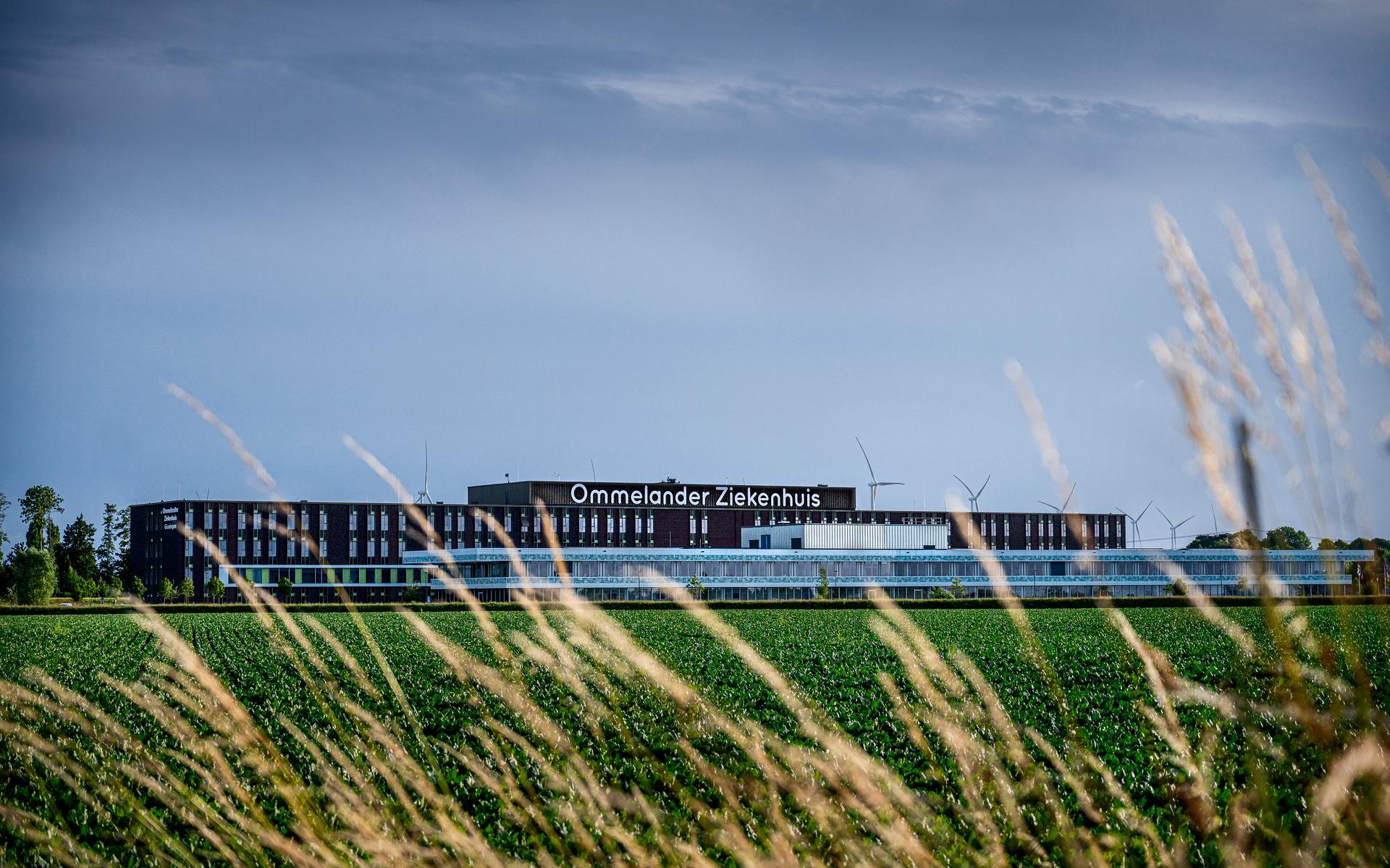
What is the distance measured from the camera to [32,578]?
88.3m

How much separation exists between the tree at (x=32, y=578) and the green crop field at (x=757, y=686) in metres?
27.7

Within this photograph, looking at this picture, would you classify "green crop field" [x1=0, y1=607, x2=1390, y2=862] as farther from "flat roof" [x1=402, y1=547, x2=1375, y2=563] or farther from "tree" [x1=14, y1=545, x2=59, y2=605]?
"flat roof" [x1=402, y1=547, x2=1375, y2=563]

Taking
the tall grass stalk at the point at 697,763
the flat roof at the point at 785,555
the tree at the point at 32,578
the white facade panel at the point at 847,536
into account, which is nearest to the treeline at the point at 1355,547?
the tall grass stalk at the point at 697,763

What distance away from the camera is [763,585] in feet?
359

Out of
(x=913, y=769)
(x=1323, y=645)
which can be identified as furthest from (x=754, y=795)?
(x=1323, y=645)

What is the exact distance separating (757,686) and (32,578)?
77879mm

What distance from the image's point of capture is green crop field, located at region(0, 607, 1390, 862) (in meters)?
12.6

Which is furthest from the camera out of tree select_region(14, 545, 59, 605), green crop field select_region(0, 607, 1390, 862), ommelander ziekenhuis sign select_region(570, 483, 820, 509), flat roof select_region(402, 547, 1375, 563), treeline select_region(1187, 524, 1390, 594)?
ommelander ziekenhuis sign select_region(570, 483, 820, 509)

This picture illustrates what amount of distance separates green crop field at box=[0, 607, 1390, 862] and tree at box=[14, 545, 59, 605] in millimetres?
27739

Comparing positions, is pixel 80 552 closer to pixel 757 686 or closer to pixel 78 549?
pixel 78 549

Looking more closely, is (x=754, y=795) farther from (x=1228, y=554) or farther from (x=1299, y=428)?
(x=1228, y=554)

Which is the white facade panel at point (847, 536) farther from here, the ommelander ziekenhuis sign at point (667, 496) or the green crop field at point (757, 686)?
the green crop field at point (757, 686)

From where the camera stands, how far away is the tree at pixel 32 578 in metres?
88.2

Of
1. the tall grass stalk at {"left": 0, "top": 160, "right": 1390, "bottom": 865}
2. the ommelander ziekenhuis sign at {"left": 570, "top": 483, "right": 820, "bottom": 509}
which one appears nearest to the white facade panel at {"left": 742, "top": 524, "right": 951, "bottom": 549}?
the ommelander ziekenhuis sign at {"left": 570, "top": 483, "right": 820, "bottom": 509}
